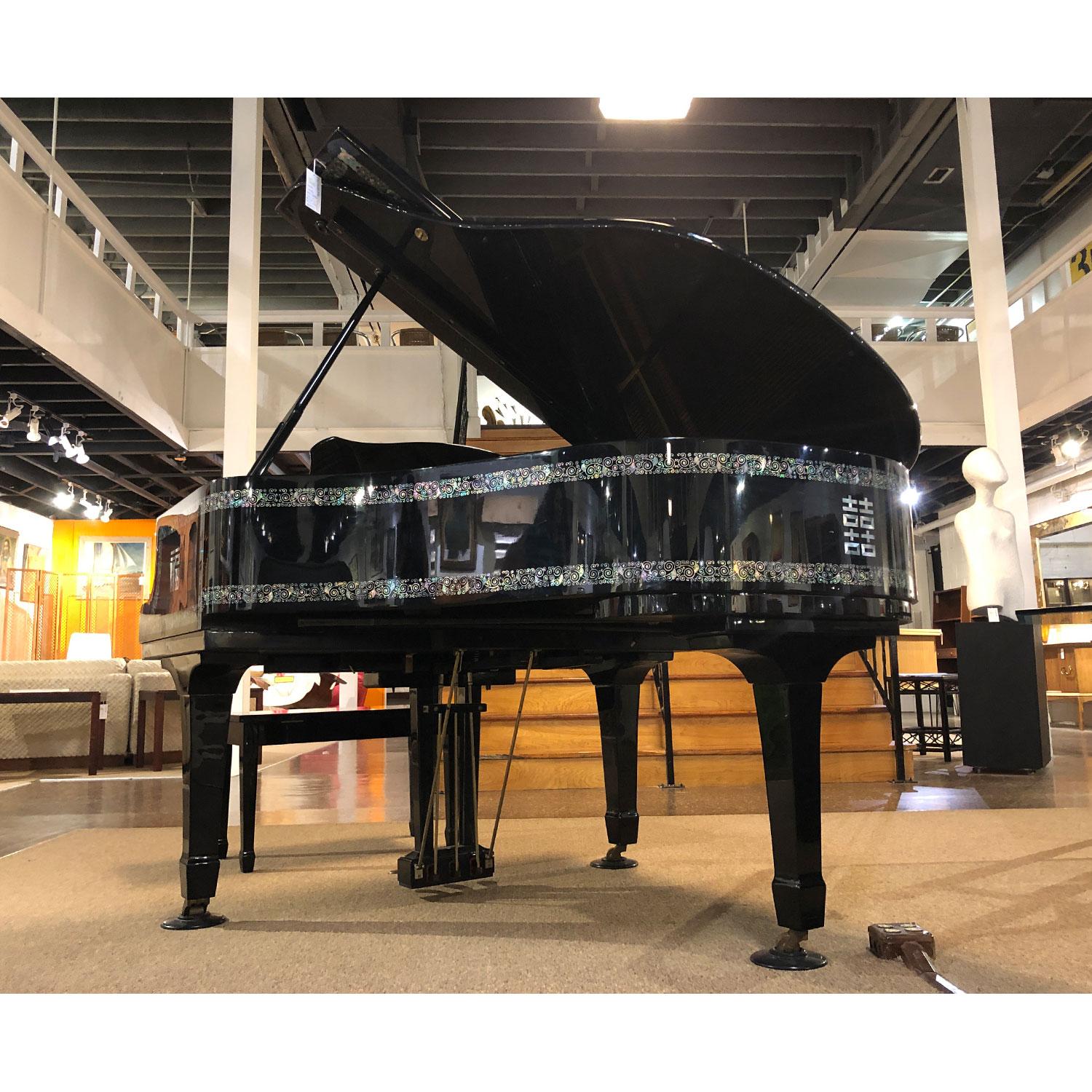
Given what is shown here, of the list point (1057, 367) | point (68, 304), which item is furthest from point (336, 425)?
point (1057, 367)

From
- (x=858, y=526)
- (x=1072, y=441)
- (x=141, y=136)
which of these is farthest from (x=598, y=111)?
(x=858, y=526)

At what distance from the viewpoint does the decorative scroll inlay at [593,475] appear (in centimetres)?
168

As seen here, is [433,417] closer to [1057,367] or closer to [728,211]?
[728,211]

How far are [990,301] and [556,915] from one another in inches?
234

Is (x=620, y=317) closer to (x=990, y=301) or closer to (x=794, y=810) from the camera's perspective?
(x=794, y=810)

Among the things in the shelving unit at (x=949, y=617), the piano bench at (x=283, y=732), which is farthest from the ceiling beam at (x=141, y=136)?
the shelving unit at (x=949, y=617)

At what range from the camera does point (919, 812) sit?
4.11 meters

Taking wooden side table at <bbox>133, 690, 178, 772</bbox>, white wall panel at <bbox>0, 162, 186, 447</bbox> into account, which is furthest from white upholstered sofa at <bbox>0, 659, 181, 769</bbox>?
white wall panel at <bbox>0, 162, 186, 447</bbox>

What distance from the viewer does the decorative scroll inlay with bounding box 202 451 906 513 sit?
1677 millimetres

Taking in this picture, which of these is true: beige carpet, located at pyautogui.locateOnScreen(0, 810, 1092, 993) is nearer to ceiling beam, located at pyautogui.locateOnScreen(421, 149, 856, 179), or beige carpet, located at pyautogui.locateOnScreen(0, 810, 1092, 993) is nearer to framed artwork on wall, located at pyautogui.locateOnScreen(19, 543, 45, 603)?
ceiling beam, located at pyautogui.locateOnScreen(421, 149, 856, 179)

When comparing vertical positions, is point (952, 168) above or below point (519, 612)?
above
